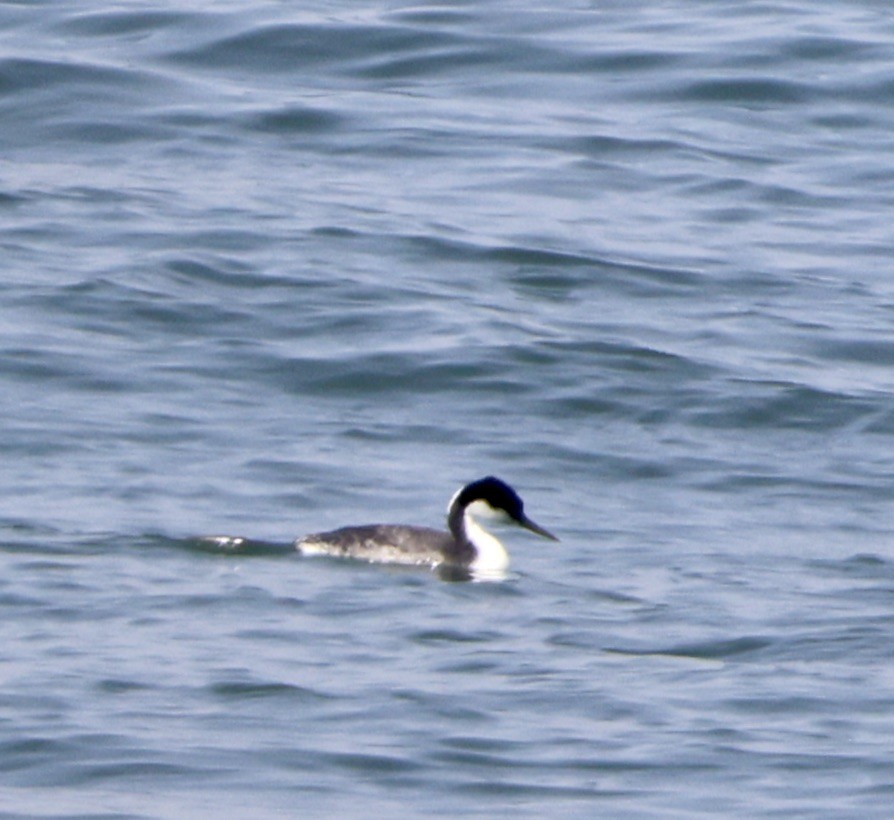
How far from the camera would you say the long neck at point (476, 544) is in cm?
1334

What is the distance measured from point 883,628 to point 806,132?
12623 millimetres

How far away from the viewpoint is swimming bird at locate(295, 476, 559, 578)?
12.8 m

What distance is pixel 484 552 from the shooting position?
13.5 metres

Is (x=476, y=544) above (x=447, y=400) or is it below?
below

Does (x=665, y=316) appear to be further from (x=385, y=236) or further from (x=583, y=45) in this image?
(x=583, y=45)

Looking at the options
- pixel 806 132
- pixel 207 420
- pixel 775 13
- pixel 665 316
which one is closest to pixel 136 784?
pixel 207 420

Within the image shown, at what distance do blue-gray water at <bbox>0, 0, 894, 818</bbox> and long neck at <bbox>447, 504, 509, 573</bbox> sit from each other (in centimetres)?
21

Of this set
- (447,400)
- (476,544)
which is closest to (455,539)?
(476,544)

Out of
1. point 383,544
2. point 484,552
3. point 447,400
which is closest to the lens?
point 383,544

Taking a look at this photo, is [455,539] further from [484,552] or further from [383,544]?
[383,544]

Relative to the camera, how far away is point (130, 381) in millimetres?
16266

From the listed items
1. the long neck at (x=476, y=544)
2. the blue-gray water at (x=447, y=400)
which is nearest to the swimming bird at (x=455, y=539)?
the long neck at (x=476, y=544)

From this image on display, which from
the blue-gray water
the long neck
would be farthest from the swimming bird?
the blue-gray water

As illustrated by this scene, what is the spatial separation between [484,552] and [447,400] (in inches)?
117
